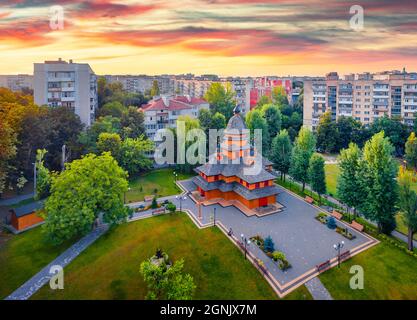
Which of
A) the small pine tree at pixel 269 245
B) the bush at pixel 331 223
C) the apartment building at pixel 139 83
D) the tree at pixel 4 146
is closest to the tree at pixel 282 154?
the bush at pixel 331 223

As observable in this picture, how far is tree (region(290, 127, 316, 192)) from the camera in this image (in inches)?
1565

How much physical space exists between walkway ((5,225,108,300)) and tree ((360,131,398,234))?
87.1 feet

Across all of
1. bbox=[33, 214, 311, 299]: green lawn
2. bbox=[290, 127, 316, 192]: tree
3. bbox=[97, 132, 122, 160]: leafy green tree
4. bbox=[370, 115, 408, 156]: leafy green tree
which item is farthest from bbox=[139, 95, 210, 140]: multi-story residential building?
bbox=[370, 115, 408, 156]: leafy green tree

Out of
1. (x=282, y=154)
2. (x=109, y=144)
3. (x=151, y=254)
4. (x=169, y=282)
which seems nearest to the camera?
(x=169, y=282)

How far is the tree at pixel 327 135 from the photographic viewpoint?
6316 cm

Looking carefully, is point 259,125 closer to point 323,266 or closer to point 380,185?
point 380,185

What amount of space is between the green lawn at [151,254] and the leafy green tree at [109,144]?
46.6 ft

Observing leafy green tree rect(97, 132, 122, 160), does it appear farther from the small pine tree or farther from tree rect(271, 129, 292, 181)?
the small pine tree

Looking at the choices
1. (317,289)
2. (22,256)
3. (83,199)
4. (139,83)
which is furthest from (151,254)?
(139,83)

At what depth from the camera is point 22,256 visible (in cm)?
2658

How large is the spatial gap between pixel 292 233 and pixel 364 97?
1989 inches

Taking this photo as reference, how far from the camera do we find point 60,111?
1768 inches
